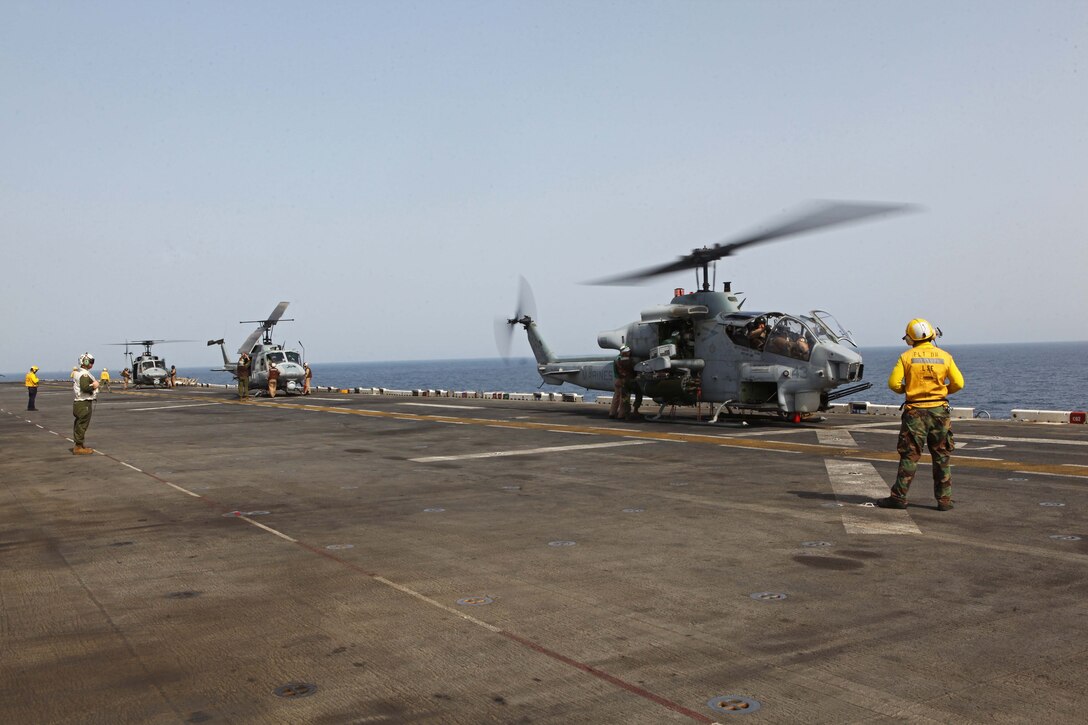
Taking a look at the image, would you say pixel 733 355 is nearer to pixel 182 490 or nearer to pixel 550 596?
pixel 182 490

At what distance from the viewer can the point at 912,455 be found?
9734mm

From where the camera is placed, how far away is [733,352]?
70.6ft

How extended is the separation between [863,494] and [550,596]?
6.11 meters


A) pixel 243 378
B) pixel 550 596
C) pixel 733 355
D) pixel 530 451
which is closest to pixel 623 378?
pixel 733 355

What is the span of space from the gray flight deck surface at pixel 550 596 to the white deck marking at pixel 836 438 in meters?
3.04

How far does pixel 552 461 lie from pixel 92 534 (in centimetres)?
797

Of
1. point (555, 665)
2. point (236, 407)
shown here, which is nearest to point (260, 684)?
point (555, 665)

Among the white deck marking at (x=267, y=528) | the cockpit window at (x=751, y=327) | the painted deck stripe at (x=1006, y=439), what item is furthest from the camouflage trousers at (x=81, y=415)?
the painted deck stripe at (x=1006, y=439)

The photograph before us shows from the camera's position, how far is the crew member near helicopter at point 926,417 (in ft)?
31.6

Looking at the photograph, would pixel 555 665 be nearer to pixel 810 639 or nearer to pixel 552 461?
pixel 810 639

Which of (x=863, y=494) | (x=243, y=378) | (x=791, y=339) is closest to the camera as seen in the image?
(x=863, y=494)

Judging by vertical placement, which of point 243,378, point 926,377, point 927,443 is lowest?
point 927,443

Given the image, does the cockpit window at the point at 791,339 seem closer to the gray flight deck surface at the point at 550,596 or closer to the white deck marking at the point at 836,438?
the white deck marking at the point at 836,438

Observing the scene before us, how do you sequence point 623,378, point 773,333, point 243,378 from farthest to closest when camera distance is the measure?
1. point 243,378
2. point 623,378
3. point 773,333
